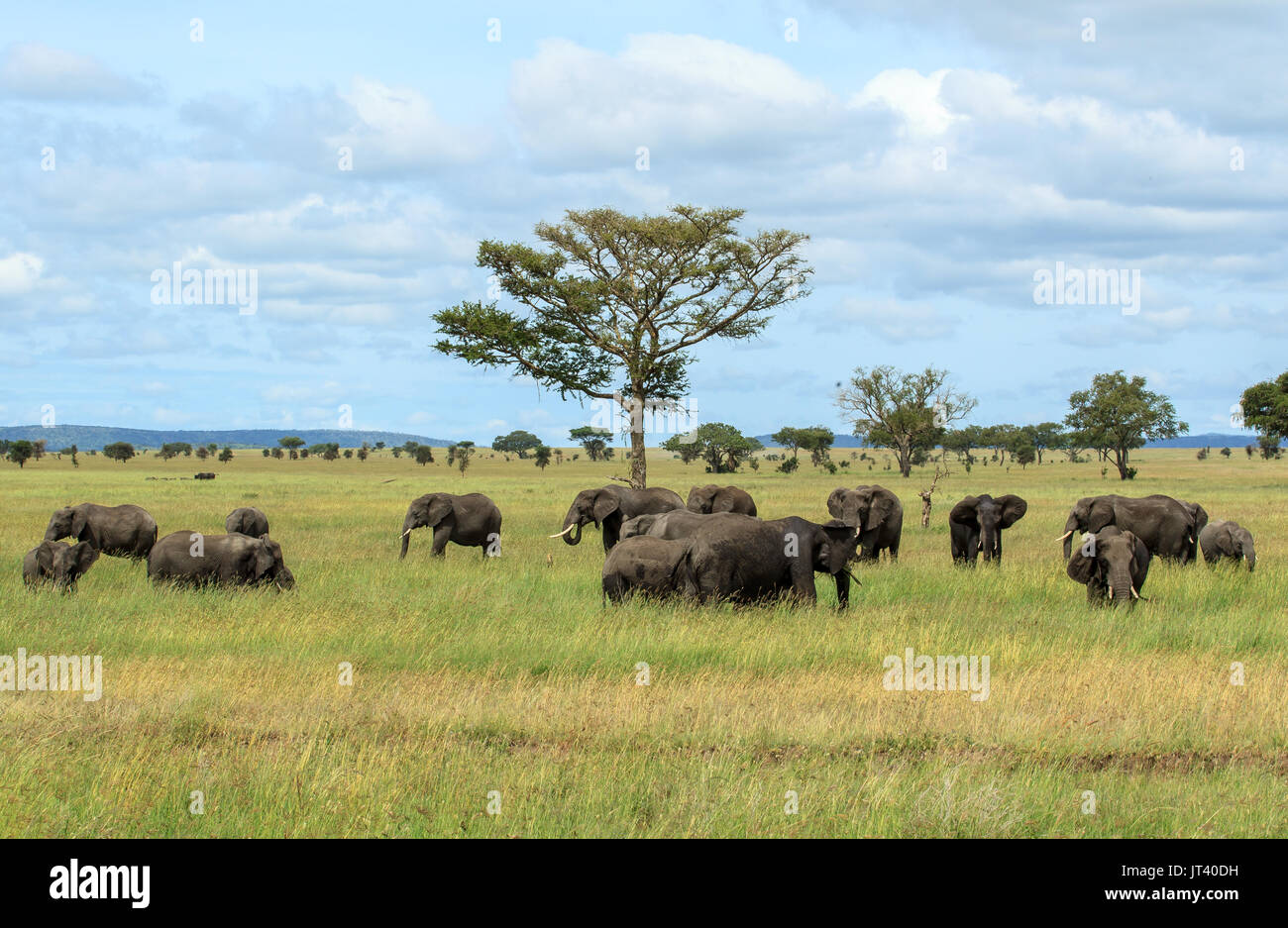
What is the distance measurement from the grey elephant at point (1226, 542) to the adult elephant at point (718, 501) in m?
9.89

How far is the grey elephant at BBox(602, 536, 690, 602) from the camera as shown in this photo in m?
15.8

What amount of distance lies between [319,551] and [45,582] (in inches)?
351

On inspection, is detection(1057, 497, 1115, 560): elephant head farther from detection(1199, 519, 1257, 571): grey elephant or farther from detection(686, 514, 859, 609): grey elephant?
detection(686, 514, 859, 609): grey elephant

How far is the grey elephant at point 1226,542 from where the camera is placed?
68.9 ft

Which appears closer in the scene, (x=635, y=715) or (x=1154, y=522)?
(x=635, y=715)

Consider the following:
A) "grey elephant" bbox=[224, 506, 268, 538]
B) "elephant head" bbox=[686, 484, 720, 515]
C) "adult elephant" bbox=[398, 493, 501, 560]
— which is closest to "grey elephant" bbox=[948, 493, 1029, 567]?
"elephant head" bbox=[686, 484, 720, 515]

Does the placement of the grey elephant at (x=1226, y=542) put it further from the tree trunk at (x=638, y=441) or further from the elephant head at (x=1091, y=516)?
the tree trunk at (x=638, y=441)

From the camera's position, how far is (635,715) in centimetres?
998

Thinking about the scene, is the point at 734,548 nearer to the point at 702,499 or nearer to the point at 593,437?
the point at 702,499

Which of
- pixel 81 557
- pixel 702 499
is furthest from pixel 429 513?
pixel 81 557

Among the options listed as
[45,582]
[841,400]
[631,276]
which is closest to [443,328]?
[631,276]

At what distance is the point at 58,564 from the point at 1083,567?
16.2 m

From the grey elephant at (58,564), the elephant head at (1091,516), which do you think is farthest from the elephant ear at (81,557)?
the elephant head at (1091,516)
